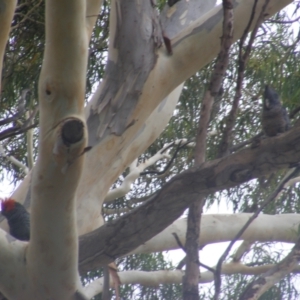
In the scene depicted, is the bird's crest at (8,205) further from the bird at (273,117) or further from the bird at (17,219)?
the bird at (273,117)

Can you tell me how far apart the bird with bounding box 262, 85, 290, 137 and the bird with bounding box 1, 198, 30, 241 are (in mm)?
901

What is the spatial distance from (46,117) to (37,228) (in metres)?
0.28

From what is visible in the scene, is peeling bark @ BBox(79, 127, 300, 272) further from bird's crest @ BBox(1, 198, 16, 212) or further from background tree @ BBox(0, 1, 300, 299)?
bird's crest @ BBox(1, 198, 16, 212)

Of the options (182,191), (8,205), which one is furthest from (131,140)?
(182,191)

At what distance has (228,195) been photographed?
13.6ft

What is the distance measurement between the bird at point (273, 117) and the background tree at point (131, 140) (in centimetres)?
12

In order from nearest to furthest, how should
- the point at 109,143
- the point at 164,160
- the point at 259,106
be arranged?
the point at 109,143 < the point at 259,106 < the point at 164,160

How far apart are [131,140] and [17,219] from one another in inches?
24.2

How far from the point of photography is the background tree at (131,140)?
1322mm

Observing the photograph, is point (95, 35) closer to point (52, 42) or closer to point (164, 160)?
point (164, 160)

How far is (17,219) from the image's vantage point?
1.98 m

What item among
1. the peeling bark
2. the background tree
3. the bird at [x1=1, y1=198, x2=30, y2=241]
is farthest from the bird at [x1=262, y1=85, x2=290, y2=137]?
the bird at [x1=1, y1=198, x2=30, y2=241]

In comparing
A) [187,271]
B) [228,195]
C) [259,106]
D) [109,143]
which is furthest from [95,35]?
[187,271]

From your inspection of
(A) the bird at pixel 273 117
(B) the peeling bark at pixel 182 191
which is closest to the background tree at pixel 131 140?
(B) the peeling bark at pixel 182 191
